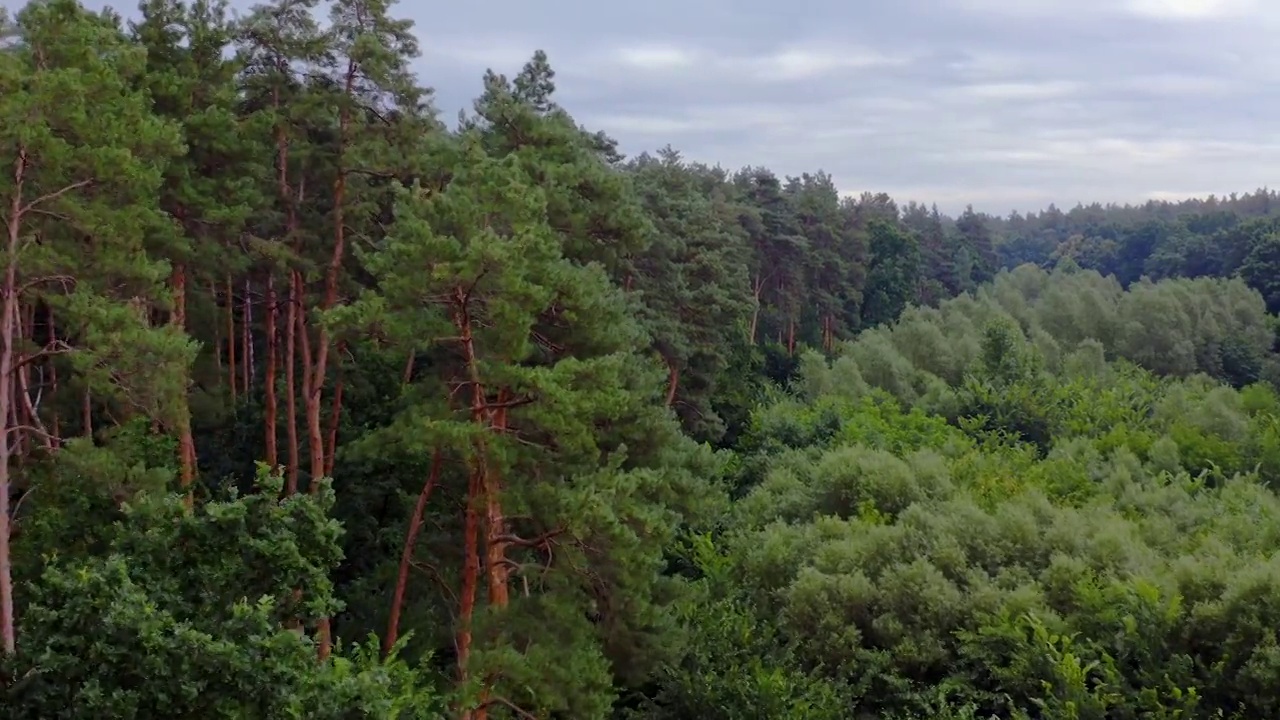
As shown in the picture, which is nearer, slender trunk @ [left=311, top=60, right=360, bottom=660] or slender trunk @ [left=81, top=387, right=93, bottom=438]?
slender trunk @ [left=81, top=387, right=93, bottom=438]

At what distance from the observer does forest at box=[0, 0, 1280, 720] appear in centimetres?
924

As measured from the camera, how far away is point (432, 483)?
15.3 m

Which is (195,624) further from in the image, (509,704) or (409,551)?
(409,551)

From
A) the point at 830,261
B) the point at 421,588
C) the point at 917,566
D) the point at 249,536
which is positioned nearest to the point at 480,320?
the point at 249,536

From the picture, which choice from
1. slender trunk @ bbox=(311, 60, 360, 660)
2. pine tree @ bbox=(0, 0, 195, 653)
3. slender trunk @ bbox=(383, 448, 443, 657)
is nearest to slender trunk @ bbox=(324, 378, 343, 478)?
slender trunk @ bbox=(311, 60, 360, 660)

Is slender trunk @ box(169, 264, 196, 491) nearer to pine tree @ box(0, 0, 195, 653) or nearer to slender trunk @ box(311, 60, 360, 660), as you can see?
pine tree @ box(0, 0, 195, 653)

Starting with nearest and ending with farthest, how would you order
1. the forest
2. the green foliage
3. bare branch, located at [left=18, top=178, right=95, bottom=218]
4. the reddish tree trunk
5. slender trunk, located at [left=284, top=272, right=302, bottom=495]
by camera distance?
the green foliage → the forest → bare branch, located at [left=18, top=178, right=95, bottom=218] → the reddish tree trunk → slender trunk, located at [left=284, top=272, right=302, bottom=495]

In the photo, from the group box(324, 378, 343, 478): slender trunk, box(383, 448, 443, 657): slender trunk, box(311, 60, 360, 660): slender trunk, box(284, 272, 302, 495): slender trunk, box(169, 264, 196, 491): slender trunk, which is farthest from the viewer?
box(324, 378, 343, 478): slender trunk

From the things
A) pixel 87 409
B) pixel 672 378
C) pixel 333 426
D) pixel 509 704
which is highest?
pixel 87 409

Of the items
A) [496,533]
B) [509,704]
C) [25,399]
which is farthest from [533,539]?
[25,399]

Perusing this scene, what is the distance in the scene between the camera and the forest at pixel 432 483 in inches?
364

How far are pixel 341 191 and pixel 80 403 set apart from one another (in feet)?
19.0

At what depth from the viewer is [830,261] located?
54156 millimetres

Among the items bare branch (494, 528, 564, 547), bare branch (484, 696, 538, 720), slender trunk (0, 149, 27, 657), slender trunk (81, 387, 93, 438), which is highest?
slender trunk (0, 149, 27, 657)
